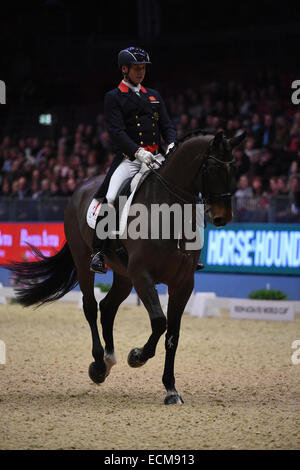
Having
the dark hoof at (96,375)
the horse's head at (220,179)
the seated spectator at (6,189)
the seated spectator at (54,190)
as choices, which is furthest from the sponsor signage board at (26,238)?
Result: the horse's head at (220,179)

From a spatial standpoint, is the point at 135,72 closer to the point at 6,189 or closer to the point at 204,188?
the point at 204,188

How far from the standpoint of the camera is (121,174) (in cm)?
732

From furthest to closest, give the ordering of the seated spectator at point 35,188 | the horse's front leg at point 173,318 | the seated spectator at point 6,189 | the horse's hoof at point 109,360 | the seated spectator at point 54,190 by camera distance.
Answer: the seated spectator at point 6,189 < the seated spectator at point 35,188 < the seated spectator at point 54,190 < the horse's hoof at point 109,360 < the horse's front leg at point 173,318

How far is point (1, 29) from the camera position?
81.2 feet

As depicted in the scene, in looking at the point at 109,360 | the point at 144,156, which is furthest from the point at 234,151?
the point at 144,156

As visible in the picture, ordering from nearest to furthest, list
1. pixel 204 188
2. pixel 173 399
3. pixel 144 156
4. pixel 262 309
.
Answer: pixel 204 188, pixel 173 399, pixel 144 156, pixel 262 309

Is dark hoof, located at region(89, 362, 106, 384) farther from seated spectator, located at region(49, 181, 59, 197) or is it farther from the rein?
seated spectator, located at region(49, 181, 59, 197)

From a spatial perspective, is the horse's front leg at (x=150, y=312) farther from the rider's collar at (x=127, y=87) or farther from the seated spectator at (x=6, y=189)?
the seated spectator at (x=6, y=189)

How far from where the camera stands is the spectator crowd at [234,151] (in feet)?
49.3

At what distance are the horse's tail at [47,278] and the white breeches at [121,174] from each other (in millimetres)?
1616

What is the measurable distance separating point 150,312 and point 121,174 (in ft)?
5.21

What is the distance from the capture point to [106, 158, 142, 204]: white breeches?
7.26 meters

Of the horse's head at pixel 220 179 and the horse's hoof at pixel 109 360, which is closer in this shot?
the horse's head at pixel 220 179

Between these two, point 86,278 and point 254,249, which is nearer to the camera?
point 86,278
